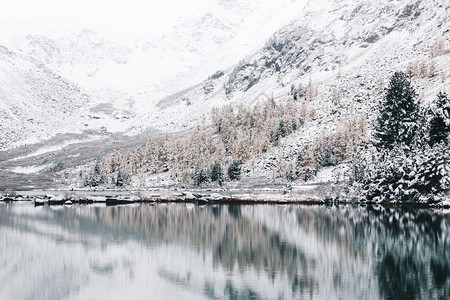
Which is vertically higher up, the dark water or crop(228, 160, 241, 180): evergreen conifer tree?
crop(228, 160, 241, 180): evergreen conifer tree

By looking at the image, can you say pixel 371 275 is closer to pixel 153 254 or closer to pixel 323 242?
pixel 323 242

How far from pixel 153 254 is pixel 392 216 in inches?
1516

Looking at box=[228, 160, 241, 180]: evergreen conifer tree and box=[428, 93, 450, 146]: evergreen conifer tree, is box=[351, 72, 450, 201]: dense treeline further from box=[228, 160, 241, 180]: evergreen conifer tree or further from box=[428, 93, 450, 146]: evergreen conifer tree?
box=[228, 160, 241, 180]: evergreen conifer tree

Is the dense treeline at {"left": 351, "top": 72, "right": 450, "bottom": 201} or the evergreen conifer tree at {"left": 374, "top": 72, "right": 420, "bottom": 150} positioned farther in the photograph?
the evergreen conifer tree at {"left": 374, "top": 72, "right": 420, "bottom": 150}

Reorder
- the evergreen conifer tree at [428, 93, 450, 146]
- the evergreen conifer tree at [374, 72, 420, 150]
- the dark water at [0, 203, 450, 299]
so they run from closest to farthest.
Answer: the dark water at [0, 203, 450, 299] < the evergreen conifer tree at [428, 93, 450, 146] < the evergreen conifer tree at [374, 72, 420, 150]

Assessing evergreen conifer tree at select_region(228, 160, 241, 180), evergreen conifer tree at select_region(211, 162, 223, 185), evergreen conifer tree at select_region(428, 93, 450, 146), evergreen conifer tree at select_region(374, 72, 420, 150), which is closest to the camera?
evergreen conifer tree at select_region(428, 93, 450, 146)

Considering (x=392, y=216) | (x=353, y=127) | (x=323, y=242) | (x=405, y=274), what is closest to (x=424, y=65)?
(x=353, y=127)

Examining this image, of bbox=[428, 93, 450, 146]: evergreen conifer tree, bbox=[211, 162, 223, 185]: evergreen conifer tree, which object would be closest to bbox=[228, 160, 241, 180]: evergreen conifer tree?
bbox=[211, 162, 223, 185]: evergreen conifer tree

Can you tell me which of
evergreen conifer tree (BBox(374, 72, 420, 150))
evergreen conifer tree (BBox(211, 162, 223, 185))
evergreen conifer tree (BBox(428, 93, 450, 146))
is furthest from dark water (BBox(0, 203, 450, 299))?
evergreen conifer tree (BBox(211, 162, 223, 185))

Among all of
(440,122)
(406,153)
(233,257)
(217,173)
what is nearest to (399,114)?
(440,122)

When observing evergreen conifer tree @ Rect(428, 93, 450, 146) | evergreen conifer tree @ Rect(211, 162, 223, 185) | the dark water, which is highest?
evergreen conifer tree @ Rect(428, 93, 450, 146)

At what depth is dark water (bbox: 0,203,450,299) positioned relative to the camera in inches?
1436

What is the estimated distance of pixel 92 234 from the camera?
6606 cm

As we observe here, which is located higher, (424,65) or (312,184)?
(424,65)
